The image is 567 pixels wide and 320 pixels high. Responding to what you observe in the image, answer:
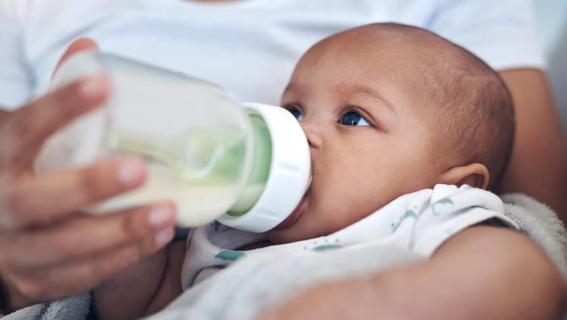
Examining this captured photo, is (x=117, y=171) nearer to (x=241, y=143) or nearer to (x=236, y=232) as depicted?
(x=241, y=143)

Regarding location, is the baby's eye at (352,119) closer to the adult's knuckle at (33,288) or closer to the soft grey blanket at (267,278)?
the soft grey blanket at (267,278)

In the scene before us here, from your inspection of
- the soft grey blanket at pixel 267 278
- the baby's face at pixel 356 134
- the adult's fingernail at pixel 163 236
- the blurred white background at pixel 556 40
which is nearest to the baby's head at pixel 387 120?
the baby's face at pixel 356 134

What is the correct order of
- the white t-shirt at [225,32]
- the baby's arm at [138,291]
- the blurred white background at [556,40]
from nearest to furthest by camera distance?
the baby's arm at [138,291], the white t-shirt at [225,32], the blurred white background at [556,40]

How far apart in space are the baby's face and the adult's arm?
0.84 feet

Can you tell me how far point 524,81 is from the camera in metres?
1.01

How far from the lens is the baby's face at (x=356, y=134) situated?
71cm

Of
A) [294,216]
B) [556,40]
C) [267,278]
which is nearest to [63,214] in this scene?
[267,278]

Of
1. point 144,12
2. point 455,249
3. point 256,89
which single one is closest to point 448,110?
point 455,249

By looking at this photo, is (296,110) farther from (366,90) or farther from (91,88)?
(91,88)

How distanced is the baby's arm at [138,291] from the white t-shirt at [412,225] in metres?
0.09

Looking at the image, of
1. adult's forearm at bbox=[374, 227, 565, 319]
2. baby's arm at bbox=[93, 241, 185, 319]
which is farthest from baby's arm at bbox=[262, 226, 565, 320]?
baby's arm at bbox=[93, 241, 185, 319]

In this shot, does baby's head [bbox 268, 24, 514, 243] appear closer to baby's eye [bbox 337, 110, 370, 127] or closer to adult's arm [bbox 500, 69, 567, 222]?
baby's eye [bbox 337, 110, 370, 127]

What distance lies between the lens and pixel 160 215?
1.58 ft

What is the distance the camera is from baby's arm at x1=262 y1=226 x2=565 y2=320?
0.49 metres
